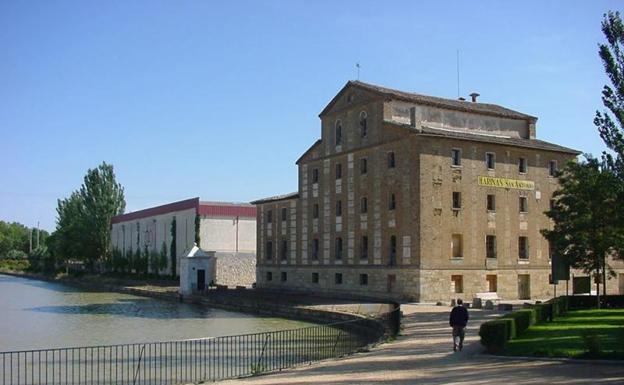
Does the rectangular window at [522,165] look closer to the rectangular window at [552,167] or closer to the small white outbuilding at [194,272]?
the rectangular window at [552,167]

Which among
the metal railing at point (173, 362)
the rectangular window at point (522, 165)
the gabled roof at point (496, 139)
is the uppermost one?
the gabled roof at point (496, 139)

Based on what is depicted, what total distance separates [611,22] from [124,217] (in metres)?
78.7

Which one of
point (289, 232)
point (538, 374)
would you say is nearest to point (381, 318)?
point (538, 374)

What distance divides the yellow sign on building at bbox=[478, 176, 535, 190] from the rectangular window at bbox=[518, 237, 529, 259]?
3551 millimetres

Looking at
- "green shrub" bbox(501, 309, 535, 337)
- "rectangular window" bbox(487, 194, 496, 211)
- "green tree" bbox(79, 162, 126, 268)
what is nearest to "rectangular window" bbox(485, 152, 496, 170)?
"rectangular window" bbox(487, 194, 496, 211)

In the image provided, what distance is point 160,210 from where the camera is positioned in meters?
81.4

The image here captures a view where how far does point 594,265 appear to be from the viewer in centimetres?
3541

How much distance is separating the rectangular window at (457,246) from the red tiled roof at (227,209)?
112 feet

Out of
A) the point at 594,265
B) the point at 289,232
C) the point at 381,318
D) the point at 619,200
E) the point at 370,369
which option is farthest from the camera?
the point at 289,232

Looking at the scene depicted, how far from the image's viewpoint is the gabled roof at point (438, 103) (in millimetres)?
46875

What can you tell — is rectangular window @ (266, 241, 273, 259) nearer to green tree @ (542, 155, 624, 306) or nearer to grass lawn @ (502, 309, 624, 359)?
green tree @ (542, 155, 624, 306)

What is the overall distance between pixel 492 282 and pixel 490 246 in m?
2.36

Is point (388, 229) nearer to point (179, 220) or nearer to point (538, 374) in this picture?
point (538, 374)

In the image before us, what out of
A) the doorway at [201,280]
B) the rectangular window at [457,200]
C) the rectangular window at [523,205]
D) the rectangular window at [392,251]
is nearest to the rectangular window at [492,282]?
the rectangular window at [457,200]
